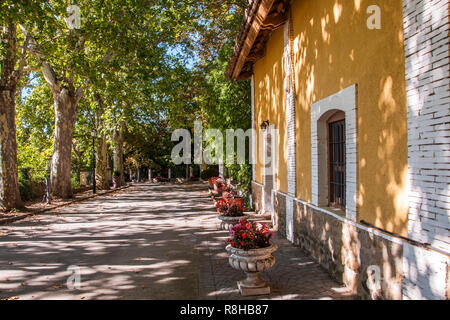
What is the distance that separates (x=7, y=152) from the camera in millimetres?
14406

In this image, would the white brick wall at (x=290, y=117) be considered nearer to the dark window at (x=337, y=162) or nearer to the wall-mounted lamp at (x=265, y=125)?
the dark window at (x=337, y=162)

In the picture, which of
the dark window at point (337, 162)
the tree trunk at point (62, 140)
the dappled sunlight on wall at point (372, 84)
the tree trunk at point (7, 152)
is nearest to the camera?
the dappled sunlight on wall at point (372, 84)

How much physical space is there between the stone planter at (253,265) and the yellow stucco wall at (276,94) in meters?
4.55

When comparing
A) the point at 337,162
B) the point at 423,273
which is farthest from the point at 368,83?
the point at 423,273

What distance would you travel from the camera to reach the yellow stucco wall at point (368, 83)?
13.1ft

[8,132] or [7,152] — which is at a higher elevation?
[8,132]

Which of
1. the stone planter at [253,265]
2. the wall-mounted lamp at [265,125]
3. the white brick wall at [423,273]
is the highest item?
the wall-mounted lamp at [265,125]

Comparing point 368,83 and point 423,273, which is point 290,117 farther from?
point 423,273

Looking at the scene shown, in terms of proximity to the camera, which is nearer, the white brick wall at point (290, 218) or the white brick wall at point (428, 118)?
the white brick wall at point (428, 118)

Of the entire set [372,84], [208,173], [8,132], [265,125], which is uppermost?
[8,132]

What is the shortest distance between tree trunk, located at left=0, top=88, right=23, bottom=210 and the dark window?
13.3m

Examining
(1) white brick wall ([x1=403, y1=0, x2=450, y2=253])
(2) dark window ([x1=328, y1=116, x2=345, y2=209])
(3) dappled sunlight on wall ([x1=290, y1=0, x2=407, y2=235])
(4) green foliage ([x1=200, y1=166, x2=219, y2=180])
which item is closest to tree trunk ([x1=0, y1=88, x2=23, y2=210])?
(3) dappled sunlight on wall ([x1=290, y1=0, x2=407, y2=235])

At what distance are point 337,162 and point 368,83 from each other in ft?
6.78

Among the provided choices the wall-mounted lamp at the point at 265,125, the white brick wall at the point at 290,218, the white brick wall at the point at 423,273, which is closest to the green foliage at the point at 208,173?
the wall-mounted lamp at the point at 265,125
